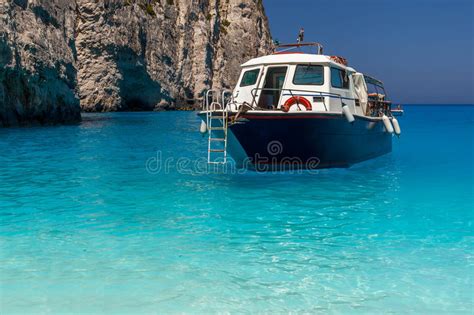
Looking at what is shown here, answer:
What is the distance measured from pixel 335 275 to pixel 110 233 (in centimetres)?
418

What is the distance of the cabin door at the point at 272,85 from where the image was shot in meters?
16.2

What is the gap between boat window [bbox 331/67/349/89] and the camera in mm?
16109

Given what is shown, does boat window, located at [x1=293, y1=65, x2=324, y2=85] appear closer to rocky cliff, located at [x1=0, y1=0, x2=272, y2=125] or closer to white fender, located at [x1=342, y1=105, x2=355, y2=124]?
white fender, located at [x1=342, y1=105, x2=355, y2=124]

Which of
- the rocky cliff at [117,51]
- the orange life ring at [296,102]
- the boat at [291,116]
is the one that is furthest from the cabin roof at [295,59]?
the rocky cliff at [117,51]

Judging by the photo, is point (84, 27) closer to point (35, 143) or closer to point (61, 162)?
point (35, 143)

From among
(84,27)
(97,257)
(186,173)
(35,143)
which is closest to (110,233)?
(97,257)

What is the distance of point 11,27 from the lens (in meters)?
33.8

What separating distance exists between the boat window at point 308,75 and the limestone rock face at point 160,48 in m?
55.2

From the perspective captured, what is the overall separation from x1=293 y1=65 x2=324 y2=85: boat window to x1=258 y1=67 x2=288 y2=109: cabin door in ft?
1.56

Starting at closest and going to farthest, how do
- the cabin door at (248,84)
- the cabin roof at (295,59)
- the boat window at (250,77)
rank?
the cabin roof at (295,59), the cabin door at (248,84), the boat window at (250,77)

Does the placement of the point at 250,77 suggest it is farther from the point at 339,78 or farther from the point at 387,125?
the point at 387,125

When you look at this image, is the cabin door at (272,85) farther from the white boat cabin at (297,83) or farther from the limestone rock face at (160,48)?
the limestone rock face at (160,48)

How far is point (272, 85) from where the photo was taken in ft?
53.8

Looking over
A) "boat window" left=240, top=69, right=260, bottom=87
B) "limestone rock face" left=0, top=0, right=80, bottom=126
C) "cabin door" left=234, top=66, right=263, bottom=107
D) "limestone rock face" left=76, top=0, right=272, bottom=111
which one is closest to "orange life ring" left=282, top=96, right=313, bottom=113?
"cabin door" left=234, top=66, right=263, bottom=107
